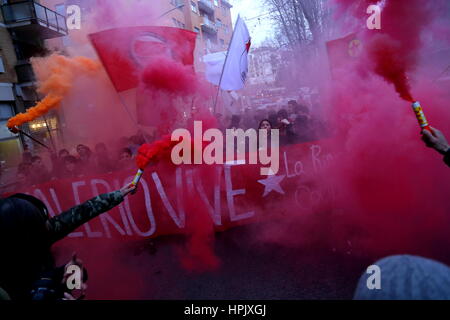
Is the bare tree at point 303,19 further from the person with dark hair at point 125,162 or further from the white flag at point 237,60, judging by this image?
the person with dark hair at point 125,162

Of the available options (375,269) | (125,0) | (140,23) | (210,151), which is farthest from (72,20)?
(375,269)

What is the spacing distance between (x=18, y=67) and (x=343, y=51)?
48.1 ft

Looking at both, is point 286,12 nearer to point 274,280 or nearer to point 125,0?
point 125,0

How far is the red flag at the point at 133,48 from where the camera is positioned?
17.6 feet

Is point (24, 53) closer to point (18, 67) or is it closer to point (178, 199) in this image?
point (18, 67)

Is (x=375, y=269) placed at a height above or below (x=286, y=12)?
below

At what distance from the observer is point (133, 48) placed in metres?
5.55

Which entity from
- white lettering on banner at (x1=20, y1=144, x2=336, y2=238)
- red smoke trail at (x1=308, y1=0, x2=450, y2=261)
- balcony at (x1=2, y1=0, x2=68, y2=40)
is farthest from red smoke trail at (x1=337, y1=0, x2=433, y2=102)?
balcony at (x1=2, y1=0, x2=68, y2=40)

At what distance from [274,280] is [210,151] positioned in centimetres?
177

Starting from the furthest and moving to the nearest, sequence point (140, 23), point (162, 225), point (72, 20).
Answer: point (72, 20)
point (140, 23)
point (162, 225)

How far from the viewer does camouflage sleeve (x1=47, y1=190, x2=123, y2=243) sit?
5.85 feet

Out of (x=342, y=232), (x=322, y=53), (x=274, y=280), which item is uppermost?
(x=322, y=53)

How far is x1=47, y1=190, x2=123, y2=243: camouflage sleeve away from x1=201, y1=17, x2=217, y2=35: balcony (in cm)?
3411
